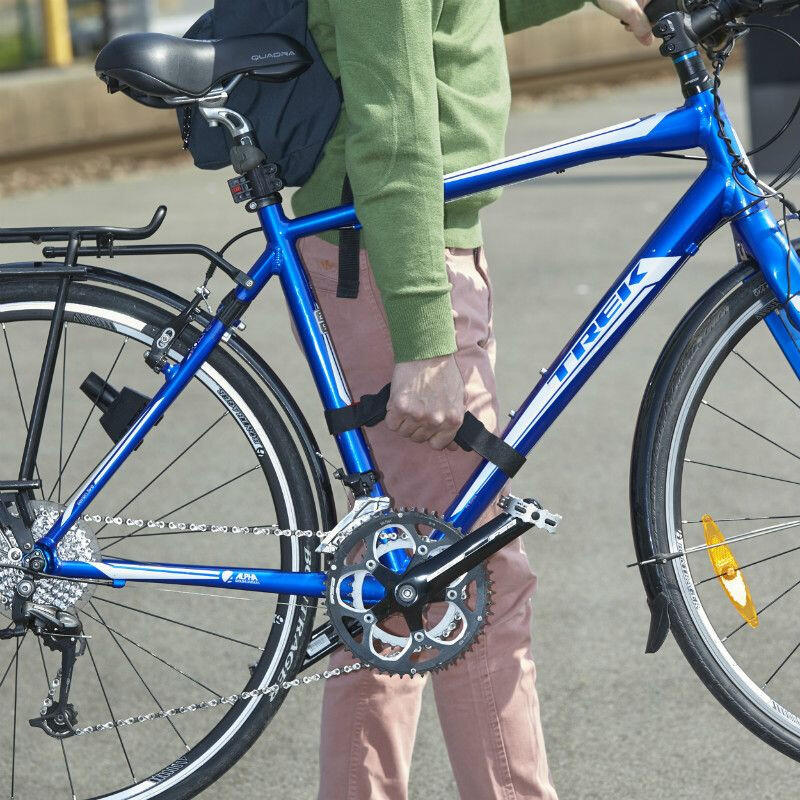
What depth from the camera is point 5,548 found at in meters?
2.41

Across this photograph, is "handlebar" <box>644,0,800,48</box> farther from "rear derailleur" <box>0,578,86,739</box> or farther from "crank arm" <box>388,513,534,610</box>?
"rear derailleur" <box>0,578,86,739</box>

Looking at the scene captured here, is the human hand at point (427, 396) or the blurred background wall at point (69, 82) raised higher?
the blurred background wall at point (69, 82)

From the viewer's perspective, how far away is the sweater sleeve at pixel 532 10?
8.59 feet

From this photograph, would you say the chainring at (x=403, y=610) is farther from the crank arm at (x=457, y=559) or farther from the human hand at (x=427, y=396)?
the human hand at (x=427, y=396)

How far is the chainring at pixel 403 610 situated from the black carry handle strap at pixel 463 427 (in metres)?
0.14

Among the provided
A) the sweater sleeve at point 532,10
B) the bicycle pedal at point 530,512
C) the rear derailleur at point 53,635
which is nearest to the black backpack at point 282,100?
the sweater sleeve at point 532,10

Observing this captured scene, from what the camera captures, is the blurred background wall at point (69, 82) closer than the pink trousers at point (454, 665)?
No

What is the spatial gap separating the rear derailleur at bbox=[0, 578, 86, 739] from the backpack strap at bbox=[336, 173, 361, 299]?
2.40 ft

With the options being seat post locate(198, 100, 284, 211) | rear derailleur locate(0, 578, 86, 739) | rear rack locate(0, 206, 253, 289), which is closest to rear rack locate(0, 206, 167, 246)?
rear rack locate(0, 206, 253, 289)

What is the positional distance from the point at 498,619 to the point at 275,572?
0.40 metres

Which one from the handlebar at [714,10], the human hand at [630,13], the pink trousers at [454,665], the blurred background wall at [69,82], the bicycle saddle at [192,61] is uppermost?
the blurred background wall at [69,82]

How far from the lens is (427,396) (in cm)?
226

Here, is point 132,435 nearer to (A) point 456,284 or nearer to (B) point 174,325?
(B) point 174,325

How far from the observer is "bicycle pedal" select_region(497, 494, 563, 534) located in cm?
238
